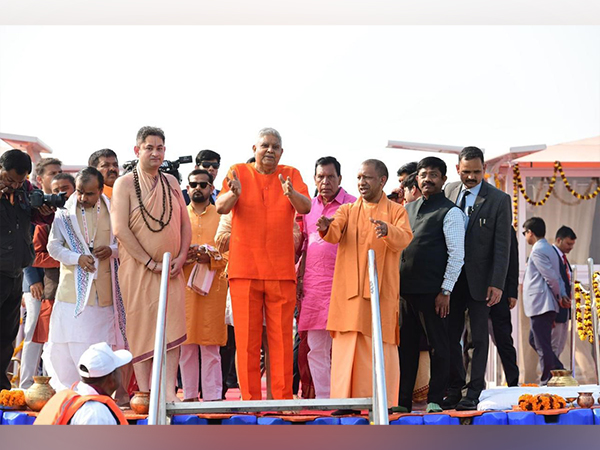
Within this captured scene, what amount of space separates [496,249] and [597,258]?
21.7ft

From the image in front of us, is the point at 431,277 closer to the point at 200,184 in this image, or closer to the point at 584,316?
the point at 200,184

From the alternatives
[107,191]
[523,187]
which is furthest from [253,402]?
[523,187]

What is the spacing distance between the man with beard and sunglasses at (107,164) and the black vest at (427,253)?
108 inches

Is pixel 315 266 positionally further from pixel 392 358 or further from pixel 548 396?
pixel 548 396

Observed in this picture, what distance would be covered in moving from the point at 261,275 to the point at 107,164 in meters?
2.25

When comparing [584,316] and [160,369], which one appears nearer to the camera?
[160,369]

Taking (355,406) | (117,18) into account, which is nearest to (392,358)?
(355,406)

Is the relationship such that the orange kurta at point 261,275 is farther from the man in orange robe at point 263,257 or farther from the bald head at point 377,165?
the bald head at point 377,165

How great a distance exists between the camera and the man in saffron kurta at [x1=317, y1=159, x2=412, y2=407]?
6785 millimetres

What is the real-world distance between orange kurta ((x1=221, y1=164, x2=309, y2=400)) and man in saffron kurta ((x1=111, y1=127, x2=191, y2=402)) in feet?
1.48

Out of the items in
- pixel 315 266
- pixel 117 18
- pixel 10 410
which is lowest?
pixel 10 410

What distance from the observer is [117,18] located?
25.9 feet

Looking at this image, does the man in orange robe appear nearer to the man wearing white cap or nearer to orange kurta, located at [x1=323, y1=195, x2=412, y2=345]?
orange kurta, located at [x1=323, y1=195, x2=412, y2=345]

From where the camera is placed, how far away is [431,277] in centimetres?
712
